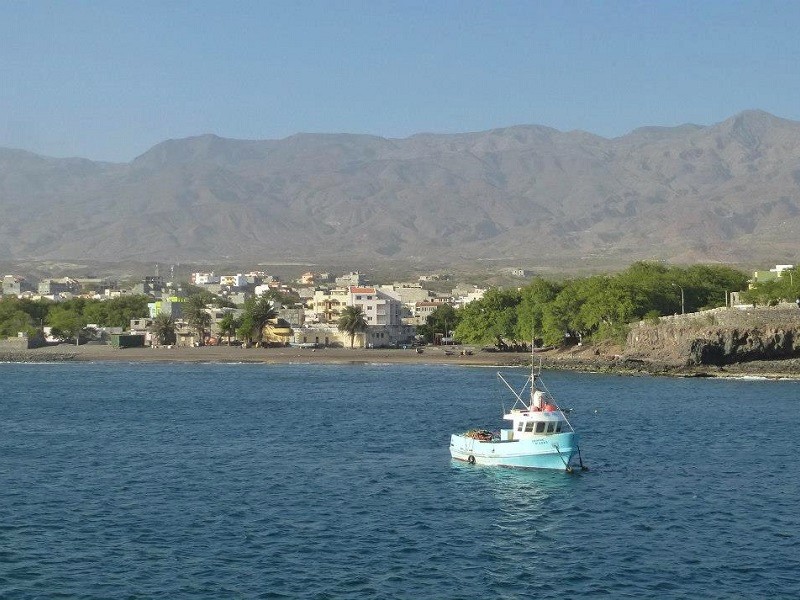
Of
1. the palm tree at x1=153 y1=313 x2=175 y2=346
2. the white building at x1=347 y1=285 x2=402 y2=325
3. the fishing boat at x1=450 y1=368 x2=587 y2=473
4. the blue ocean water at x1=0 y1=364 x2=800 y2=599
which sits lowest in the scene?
the blue ocean water at x1=0 y1=364 x2=800 y2=599

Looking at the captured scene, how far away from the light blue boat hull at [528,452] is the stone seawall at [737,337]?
54.7m

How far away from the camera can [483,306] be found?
144m

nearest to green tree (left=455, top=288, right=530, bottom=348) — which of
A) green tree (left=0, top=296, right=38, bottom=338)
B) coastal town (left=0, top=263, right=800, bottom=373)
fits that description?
coastal town (left=0, top=263, right=800, bottom=373)

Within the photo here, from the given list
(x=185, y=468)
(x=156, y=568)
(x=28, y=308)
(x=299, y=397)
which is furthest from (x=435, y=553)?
(x=28, y=308)

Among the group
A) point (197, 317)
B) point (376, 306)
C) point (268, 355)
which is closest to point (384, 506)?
point (268, 355)

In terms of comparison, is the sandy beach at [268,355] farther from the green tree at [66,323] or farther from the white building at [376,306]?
the white building at [376,306]

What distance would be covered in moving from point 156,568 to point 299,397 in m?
50.3

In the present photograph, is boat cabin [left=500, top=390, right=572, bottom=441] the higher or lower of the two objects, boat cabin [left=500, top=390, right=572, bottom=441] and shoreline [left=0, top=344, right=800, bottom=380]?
the lower

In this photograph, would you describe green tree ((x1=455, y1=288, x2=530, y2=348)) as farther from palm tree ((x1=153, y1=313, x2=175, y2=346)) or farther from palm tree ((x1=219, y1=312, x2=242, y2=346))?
palm tree ((x1=153, y1=313, x2=175, y2=346))

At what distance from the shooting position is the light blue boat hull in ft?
165

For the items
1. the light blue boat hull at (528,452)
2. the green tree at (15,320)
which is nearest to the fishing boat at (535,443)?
the light blue boat hull at (528,452)

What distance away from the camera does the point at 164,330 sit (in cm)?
16275

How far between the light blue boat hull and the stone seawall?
54.7 m

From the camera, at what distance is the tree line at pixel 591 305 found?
122750 millimetres
